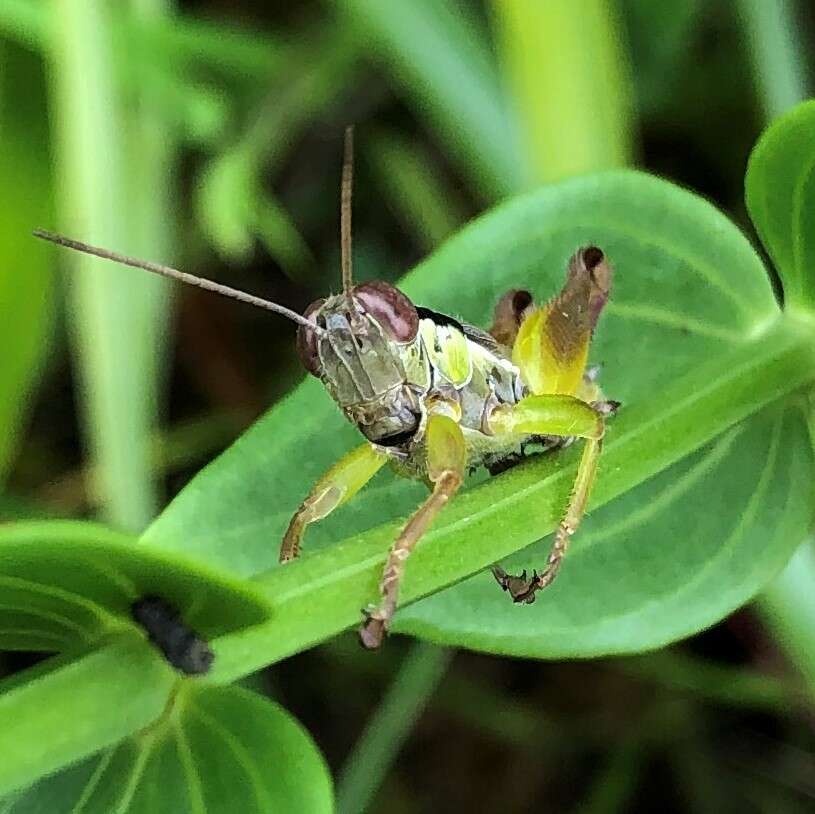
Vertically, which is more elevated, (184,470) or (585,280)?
(184,470)

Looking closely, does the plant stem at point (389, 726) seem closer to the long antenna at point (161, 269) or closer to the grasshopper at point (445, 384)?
the grasshopper at point (445, 384)

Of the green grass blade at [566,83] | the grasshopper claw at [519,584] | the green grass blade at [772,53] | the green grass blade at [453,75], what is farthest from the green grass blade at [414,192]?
the grasshopper claw at [519,584]

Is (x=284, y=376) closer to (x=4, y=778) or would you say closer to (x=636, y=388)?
(x=636, y=388)

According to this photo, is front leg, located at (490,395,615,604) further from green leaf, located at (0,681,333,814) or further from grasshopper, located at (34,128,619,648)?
green leaf, located at (0,681,333,814)

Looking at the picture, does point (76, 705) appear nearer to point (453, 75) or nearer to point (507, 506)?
point (507, 506)

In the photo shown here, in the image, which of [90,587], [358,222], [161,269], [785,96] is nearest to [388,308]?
[161,269]

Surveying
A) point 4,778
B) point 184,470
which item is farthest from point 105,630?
point 184,470

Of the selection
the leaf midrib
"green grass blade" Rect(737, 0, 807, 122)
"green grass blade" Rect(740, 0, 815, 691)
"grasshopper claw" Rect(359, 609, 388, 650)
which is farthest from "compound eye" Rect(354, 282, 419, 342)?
"green grass blade" Rect(737, 0, 807, 122)

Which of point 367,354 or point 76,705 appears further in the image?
point 367,354
